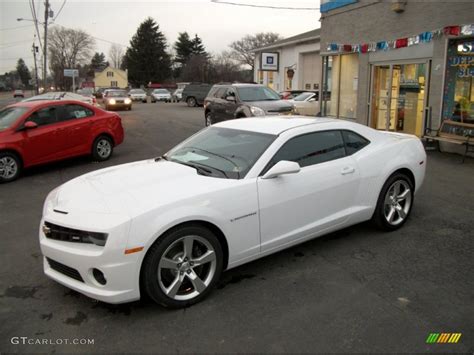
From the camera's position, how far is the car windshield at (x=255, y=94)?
14.1 m

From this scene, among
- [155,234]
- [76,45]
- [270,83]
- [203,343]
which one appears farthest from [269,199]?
[76,45]

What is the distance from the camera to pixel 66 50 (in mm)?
92062

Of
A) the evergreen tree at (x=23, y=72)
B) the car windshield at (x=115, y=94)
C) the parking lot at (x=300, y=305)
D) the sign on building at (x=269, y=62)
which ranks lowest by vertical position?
the parking lot at (x=300, y=305)

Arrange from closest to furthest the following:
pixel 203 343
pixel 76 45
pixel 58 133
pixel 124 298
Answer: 1. pixel 203 343
2. pixel 124 298
3. pixel 58 133
4. pixel 76 45

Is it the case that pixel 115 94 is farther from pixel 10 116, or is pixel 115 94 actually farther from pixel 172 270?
pixel 172 270

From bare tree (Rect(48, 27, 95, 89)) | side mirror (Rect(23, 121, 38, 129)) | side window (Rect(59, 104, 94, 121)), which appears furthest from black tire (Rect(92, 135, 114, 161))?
bare tree (Rect(48, 27, 95, 89))

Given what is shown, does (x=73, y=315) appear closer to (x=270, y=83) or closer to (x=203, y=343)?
(x=203, y=343)

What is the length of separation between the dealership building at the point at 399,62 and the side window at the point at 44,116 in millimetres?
9421

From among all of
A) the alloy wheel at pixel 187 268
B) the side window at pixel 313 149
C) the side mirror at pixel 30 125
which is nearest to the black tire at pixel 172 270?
the alloy wheel at pixel 187 268

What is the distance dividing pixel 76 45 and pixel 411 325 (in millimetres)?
101040

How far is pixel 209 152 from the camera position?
15.4 feet

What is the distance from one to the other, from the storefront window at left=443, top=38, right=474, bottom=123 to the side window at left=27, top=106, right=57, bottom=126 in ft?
31.7

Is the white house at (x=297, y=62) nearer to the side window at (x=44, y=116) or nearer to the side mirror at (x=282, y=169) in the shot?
the side window at (x=44, y=116)

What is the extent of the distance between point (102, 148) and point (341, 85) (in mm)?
9268
